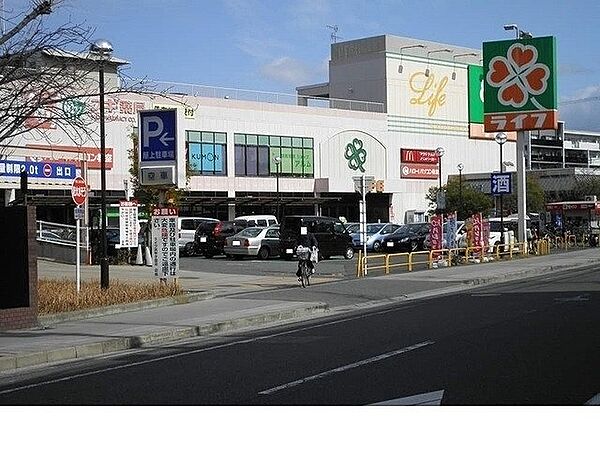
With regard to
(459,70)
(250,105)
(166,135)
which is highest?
(459,70)

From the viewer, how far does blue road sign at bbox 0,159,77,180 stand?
45.5 meters

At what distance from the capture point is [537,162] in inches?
Result: 5492

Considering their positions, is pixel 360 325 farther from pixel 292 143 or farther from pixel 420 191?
pixel 420 191

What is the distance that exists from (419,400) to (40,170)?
41029mm

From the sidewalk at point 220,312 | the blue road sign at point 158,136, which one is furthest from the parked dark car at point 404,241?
the blue road sign at point 158,136

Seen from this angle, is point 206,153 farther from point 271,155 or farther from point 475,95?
point 475,95

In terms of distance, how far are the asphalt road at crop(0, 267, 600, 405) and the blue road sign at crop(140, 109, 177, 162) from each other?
22.5 ft

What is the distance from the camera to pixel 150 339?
14.7 m

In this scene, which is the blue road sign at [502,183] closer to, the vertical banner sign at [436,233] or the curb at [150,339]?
the vertical banner sign at [436,233]

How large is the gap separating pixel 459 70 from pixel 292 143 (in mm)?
25763

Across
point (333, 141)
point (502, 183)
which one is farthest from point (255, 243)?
point (333, 141)

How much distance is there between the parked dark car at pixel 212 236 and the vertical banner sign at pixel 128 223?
6.42 metres

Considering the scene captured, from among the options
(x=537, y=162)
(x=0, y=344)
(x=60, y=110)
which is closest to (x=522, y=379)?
(x=0, y=344)

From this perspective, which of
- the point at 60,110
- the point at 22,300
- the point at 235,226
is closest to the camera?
the point at 22,300
